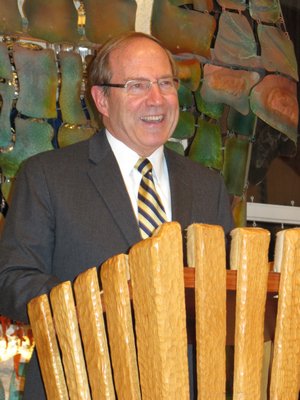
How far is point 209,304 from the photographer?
2.35 ft

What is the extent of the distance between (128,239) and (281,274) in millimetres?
724

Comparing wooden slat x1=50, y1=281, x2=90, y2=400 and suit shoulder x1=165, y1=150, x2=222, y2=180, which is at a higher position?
wooden slat x1=50, y1=281, x2=90, y2=400

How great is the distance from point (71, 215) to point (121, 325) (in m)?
0.74

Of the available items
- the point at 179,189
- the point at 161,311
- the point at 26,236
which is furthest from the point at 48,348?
the point at 179,189

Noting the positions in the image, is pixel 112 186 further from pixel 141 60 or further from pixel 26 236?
pixel 141 60

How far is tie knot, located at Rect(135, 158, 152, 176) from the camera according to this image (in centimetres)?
159

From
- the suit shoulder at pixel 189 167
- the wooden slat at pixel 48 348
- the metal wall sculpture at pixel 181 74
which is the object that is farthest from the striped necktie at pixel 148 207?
the wooden slat at pixel 48 348

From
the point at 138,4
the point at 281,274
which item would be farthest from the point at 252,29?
the point at 281,274

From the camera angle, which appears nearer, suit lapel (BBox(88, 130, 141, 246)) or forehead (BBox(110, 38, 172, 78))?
suit lapel (BBox(88, 130, 141, 246))

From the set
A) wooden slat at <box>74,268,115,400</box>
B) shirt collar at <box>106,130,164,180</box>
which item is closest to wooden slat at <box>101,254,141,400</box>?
wooden slat at <box>74,268,115,400</box>

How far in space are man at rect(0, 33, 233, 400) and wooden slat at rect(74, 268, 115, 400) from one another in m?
0.48

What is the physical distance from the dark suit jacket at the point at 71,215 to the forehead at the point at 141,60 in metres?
0.18

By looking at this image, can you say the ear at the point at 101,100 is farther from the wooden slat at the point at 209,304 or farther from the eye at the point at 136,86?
the wooden slat at the point at 209,304

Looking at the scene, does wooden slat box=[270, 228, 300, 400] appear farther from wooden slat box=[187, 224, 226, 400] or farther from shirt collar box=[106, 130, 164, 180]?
shirt collar box=[106, 130, 164, 180]
